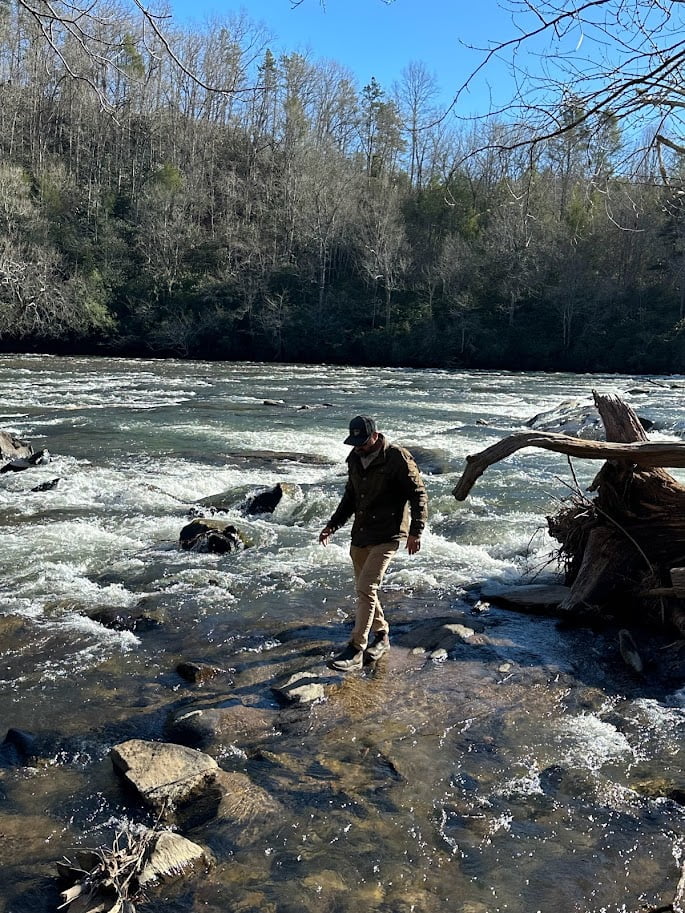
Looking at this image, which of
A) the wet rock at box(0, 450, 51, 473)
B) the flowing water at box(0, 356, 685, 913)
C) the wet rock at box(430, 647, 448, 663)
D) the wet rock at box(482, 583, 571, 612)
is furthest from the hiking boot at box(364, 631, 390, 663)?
the wet rock at box(0, 450, 51, 473)

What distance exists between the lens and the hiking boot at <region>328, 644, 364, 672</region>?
582cm

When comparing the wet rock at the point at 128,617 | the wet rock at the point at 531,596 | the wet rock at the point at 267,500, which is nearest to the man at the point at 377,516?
the wet rock at the point at 531,596

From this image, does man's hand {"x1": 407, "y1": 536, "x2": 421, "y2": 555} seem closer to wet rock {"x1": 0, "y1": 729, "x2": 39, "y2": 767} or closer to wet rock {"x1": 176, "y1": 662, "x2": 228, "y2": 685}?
wet rock {"x1": 176, "y1": 662, "x2": 228, "y2": 685}

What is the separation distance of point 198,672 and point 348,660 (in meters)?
1.19

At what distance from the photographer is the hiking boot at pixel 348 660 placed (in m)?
5.82

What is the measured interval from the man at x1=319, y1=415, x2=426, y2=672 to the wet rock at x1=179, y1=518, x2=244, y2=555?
3308 millimetres

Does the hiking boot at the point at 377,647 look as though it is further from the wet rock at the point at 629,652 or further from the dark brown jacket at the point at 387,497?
the wet rock at the point at 629,652

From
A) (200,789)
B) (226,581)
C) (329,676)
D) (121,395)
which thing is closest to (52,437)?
(121,395)

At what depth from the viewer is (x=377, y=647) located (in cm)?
615

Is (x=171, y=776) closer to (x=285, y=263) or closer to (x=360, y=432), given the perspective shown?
(x=360, y=432)

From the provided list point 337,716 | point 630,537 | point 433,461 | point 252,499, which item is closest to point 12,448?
point 252,499

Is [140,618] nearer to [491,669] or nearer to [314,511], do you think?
[491,669]

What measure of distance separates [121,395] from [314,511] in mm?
15390

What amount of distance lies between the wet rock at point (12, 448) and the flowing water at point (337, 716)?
148cm
